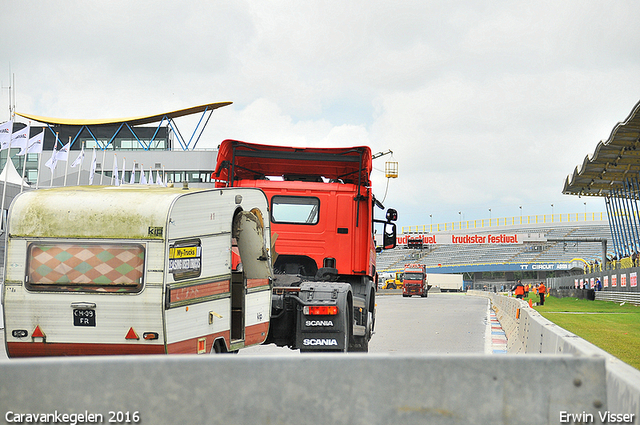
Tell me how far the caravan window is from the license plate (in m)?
0.20

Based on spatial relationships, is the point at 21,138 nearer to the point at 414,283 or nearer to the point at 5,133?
the point at 5,133

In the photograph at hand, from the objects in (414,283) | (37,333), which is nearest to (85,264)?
(37,333)

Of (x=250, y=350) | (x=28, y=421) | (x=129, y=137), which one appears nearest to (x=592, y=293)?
(x=250, y=350)

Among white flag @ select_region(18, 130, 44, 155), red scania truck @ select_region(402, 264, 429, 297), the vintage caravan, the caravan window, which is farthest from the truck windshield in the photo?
red scania truck @ select_region(402, 264, 429, 297)

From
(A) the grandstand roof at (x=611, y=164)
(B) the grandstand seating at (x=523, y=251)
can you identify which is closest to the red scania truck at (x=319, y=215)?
(A) the grandstand roof at (x=611, y=164)

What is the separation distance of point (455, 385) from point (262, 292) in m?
5.49

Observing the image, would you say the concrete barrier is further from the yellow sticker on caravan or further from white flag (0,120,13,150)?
white flag (0,120,13,150)

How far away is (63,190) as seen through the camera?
275 inches

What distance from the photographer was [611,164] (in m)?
39.0

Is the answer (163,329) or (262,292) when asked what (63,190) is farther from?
(262,292)

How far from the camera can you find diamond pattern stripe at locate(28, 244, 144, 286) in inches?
254

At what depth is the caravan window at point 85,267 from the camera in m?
6.43

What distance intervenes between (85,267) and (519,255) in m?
105

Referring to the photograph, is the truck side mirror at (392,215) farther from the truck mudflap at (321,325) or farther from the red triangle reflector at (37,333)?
the red triangle reflector at (37,333)
